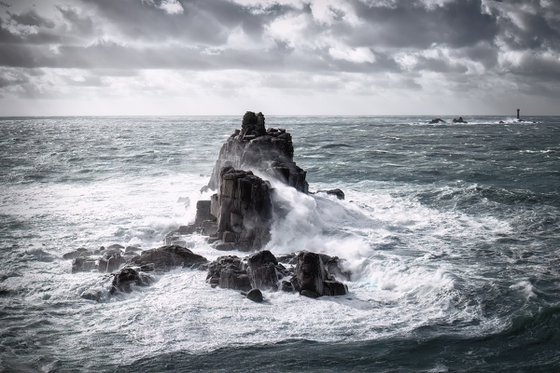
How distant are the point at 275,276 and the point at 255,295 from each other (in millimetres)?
1715

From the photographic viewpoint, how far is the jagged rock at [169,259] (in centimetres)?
2214

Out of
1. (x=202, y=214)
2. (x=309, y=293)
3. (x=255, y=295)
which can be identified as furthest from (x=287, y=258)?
(x=202, y=214)

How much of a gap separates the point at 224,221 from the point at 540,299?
15687 mm

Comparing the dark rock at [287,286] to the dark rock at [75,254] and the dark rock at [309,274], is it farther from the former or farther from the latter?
the dark rock at [75,254]

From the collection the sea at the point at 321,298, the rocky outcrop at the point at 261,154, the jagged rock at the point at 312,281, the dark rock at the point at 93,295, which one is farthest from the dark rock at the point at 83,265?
the rocky outcrop at the point at 261,154

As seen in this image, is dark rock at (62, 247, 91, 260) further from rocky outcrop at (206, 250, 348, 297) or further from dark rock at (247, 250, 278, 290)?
dark rock at (247, 250, 278, 290)

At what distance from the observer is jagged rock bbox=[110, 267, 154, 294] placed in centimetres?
1938

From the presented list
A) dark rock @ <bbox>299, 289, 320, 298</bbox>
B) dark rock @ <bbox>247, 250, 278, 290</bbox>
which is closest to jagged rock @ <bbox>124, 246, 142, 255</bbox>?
dark rock @ <bbox>247, 250, 278, 290</bbox>

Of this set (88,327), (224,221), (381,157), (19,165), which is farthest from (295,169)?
(19,165)

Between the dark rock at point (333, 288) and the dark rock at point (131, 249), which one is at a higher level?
the dark rock at point (131, 249)

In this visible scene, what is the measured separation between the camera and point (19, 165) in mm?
59938

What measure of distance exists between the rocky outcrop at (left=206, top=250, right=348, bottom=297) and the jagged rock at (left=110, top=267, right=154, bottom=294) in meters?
2.68

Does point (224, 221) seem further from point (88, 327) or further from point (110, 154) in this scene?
point (110, 154)

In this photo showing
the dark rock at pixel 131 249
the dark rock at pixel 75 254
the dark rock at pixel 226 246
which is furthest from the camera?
the dark rock at pixel 226 246
